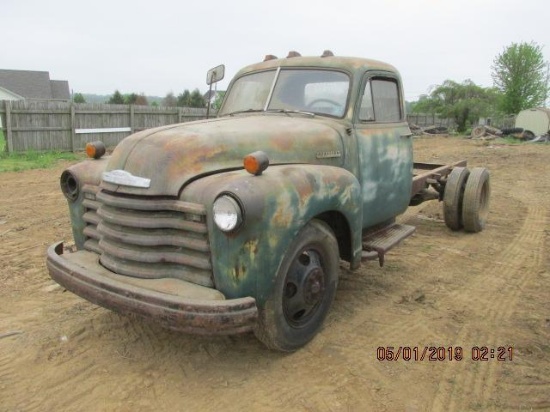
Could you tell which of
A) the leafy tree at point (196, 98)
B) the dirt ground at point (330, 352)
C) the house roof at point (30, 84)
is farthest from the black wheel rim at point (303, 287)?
the house roof at point (30, 84)

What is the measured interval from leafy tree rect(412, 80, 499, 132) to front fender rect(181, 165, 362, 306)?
129 feet

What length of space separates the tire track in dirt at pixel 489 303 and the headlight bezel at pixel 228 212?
1531 millimetres

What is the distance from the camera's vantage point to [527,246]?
583cm

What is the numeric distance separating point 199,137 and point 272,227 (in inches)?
33.3

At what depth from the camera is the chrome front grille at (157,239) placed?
110 inches

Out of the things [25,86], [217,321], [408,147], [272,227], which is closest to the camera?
[217,321]

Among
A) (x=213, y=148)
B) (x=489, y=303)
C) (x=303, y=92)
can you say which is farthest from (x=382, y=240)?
(x=213, y=148)

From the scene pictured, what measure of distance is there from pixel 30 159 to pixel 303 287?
12703 millimetres

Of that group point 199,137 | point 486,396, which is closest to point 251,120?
point 199,137

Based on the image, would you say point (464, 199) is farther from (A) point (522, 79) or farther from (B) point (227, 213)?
(A) point (522, 79)

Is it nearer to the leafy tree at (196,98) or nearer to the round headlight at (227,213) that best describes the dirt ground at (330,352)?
the round headlight at (227,213)

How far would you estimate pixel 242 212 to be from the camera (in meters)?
2.58

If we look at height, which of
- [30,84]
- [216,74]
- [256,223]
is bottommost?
[256,223]

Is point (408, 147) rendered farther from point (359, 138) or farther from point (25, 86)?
point (25, 86)
